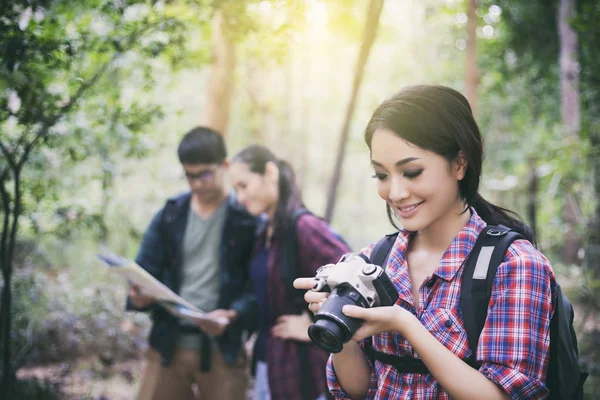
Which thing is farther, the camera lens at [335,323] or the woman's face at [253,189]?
the woman's face at [253,189]

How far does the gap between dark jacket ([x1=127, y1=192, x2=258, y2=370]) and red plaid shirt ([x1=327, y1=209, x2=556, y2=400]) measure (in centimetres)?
154

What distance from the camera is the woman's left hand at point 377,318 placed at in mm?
1171

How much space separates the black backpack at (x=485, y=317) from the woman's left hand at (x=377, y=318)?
0.16 metres

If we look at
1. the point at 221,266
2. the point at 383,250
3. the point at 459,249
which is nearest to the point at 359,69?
the point at 221,266

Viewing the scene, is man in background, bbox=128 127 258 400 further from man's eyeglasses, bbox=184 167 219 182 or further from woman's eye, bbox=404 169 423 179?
woman's eye, bbox=404 169 423 179

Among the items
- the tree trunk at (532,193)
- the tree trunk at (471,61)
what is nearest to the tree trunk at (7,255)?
the tree trunk at (471,61)

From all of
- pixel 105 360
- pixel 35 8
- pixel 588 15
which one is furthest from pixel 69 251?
pixel 588 15

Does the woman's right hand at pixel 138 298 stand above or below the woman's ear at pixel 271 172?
below

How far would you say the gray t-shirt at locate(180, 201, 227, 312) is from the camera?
2902mm

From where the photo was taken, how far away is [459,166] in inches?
55.7

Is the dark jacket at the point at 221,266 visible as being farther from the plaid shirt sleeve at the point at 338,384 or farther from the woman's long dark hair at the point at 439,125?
the woman's long dark hair at the point at 439,125

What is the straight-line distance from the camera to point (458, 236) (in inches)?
54.7

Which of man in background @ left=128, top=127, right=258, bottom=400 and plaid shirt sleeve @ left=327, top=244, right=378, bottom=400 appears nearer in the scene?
plaid shirt sleeve @ left=327, top=244, right=378, bottom=400

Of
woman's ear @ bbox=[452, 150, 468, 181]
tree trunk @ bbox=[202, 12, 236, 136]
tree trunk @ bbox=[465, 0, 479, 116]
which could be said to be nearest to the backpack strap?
woman's ear @ bbox=[452, 150, 468, 181]
